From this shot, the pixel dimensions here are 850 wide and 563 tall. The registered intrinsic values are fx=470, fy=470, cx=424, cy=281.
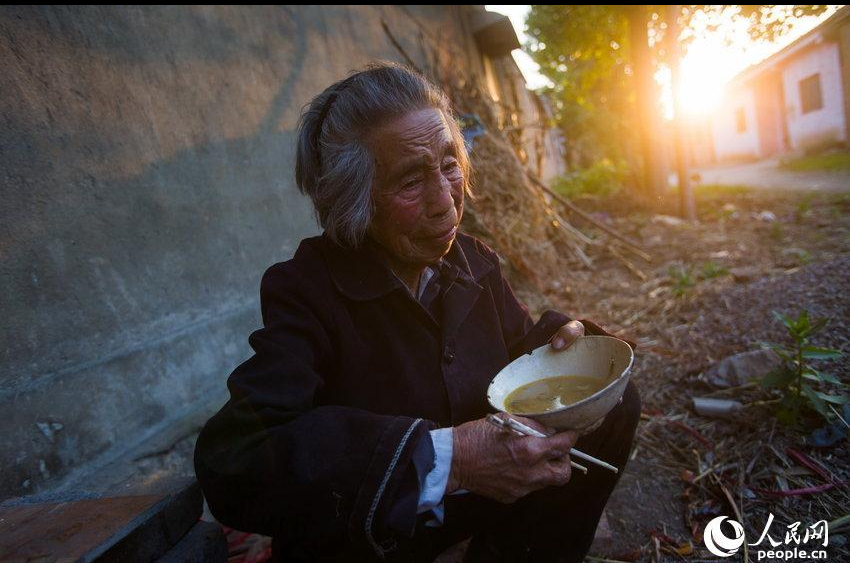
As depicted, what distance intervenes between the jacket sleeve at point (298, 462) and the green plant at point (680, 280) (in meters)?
3.80

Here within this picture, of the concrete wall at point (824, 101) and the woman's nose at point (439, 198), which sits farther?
the concrete wall at point (824, 101)

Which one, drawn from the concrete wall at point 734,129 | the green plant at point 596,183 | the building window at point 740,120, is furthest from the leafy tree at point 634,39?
the building window at point 740,120

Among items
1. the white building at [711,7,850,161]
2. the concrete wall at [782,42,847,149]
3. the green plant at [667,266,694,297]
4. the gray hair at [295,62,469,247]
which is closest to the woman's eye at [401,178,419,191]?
the gray hair at [295,62,469,247]

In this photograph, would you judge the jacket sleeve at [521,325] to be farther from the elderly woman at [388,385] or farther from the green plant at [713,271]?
the green plant at [713,271]

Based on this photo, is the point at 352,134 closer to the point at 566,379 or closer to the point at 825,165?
the point at 566,379

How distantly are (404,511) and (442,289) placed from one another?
808mm

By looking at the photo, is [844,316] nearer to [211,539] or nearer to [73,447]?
[211,539]

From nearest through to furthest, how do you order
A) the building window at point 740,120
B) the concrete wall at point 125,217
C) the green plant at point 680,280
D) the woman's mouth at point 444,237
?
the woman's mouth at point 444,237, the concrete wall at point 125,217, the green plant at point 680,280, the building window at point 740,120

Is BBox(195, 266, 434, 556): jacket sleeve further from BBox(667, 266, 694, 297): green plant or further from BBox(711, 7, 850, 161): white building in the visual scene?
BBox(711, 7, 850, 161): white building

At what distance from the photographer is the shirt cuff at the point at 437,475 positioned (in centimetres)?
119

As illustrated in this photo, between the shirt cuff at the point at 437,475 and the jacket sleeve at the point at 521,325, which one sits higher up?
the jacket sleeve at the point at 521,325

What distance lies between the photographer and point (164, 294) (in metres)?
2.34

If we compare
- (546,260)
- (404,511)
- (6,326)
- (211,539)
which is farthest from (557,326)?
(546,260)

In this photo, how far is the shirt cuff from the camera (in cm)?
119
